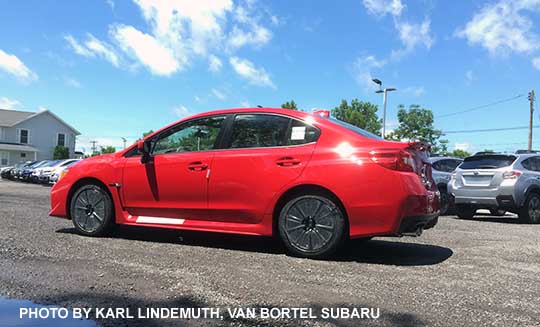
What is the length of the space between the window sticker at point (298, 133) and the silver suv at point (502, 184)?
6723 mm

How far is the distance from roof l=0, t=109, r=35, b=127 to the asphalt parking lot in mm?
49796

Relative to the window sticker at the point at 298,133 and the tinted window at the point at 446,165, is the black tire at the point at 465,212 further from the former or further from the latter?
the window sticker at the point at 298,133

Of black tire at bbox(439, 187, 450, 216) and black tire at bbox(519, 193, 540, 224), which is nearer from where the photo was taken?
black tire at bbox(519, 193, 540, 224)

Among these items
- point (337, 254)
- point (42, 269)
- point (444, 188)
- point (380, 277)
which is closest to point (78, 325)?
point (42, 269)

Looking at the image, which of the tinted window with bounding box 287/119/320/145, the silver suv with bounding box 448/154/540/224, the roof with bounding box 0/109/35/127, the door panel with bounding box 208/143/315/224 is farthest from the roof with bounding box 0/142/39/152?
the tinted window with bounding box 287/119/320/145

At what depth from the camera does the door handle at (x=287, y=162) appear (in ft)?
15.9

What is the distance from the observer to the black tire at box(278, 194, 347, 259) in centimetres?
462

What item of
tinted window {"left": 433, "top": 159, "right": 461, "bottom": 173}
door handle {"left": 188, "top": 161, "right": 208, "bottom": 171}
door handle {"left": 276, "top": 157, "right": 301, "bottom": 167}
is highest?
tinted window {"left": 433, "top": 159, "right": 461, "bottom": 173}

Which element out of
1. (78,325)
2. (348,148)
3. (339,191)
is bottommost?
(78,325)

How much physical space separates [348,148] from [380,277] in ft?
4.44

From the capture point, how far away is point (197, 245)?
5.39 meters

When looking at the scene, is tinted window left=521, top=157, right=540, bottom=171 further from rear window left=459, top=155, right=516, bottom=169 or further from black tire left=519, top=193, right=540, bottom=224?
black tire left=519, top=193, right=540, bottom=224

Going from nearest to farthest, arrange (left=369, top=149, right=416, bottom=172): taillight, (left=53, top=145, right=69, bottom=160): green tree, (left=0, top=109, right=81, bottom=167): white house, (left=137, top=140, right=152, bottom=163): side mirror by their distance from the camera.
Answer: (left=369, top=149, right=416, bottom=172): taillight → (left=137, top=140, right=152, bottom=163): side mirror → (left=0, top=109, right=81, bottom=167): white house → (left=53, top=145, right=69, bottom=160): green tree

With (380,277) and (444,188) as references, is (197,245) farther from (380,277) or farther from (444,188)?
(444,188)
